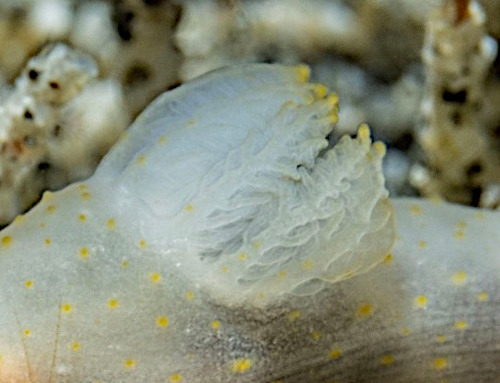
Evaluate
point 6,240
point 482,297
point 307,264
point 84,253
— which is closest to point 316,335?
point 307,264

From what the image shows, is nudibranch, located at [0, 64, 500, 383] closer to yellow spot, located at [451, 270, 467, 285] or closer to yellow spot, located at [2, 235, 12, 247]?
yellow spot, located at [2, 235, 12, 247]

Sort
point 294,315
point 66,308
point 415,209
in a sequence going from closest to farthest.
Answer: point 66,308 → point 294,315 → point 415,209

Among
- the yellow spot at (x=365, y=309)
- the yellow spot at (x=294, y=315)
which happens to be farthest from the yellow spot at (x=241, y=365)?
the yellow spot at (x=365, y=309)

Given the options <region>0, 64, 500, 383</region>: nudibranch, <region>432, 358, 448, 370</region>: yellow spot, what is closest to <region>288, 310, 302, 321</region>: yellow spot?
<region>0, 64, 500, 383</region>: nudibranch

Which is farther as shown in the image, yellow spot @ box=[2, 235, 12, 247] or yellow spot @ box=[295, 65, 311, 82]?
yellow spot @ box=[295, 65, 311, 82]

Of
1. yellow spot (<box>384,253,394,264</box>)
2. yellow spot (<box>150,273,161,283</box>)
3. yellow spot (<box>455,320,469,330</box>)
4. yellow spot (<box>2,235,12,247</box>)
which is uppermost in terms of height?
yellow spot (<box>2,235,12,247</box>)

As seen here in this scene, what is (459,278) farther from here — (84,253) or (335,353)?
(84,253)

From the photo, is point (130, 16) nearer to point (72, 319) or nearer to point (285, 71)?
point (285, 71)
